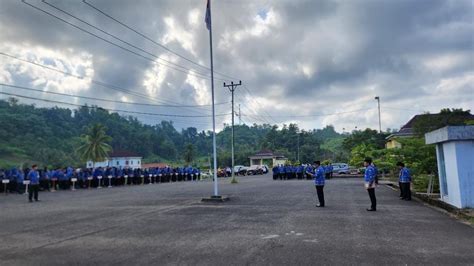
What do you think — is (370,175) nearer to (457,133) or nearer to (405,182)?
(457,133)

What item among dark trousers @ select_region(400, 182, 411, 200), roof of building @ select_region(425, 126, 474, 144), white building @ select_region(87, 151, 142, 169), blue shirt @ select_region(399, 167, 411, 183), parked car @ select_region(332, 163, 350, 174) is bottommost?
dark trousers @ select_region(400, 182, 411, 200)

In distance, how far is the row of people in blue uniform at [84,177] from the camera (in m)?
25.9

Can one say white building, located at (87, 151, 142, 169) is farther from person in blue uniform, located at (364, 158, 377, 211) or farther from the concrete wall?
the concrete wall

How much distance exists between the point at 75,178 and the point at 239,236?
76.8ft

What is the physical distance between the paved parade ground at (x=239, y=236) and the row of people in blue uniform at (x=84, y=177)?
1185cm

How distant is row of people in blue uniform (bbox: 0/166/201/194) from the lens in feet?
84.9

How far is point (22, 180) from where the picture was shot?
2570 centimetres

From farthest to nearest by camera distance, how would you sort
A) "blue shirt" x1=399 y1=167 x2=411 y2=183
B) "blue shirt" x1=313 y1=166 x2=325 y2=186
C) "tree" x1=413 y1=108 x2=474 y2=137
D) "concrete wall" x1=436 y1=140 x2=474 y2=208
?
"tree" x1=413 y1=108 x2=474 y2=137 → "blue shirt" x1=399 y1=167 x2=411 y2=183 → "blue shirt" x1=313 y1=166 x2=325 y2=186 → "concrete wall" x1=436 y1=140 x2=474 y2=208

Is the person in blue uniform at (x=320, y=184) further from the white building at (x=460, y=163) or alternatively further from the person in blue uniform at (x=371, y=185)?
the white building at (x=460, y=163)

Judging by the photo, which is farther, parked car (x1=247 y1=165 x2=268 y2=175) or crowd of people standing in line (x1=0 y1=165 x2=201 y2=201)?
parked car (x1=247 y1=165 x2=268 y2=175)

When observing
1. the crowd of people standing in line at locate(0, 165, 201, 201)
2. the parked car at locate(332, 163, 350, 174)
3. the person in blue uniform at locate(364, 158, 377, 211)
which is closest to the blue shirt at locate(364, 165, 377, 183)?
the person in blue uniform at locate(364, 158, 377, 211)

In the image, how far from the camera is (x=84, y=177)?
29.9m

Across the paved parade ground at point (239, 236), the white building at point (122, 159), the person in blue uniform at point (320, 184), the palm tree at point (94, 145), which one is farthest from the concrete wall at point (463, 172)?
the white building at point (122, 159)

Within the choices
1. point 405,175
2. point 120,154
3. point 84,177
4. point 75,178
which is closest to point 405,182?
point 405,175
